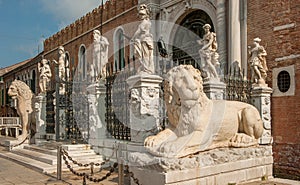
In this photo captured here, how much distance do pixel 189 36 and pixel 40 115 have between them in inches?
238

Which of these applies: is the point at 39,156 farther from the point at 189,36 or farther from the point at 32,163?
the point at 189,36

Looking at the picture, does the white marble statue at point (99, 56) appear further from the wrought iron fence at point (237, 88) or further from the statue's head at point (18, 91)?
the statue's head at point (18, 91)

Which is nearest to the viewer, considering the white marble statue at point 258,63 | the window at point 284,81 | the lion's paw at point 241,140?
the lion's paw at point 241,140

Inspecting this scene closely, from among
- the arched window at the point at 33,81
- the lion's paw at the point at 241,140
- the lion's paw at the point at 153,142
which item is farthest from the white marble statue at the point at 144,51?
the arched window at the point at 33,81

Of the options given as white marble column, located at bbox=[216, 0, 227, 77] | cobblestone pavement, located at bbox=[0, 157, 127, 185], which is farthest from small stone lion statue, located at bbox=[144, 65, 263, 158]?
white marble column, located at bbox=[216, 0, 227, 77]

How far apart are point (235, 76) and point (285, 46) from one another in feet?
6.05

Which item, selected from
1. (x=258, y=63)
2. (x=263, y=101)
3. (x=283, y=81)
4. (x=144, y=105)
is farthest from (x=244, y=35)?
(x=144, y=105)

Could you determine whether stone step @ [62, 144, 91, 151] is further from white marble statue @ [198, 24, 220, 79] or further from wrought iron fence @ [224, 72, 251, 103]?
wrought iron fence @ [224, 72, 251, 103]

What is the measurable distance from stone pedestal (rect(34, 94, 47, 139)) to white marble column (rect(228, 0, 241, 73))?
5.94 meters

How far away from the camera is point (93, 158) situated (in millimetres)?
7969

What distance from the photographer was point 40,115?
36.8 feet

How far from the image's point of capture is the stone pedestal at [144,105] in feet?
20.9

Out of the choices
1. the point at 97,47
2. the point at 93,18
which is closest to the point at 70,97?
the point at 97,47

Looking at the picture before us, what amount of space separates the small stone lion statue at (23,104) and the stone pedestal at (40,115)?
1.81 ft
